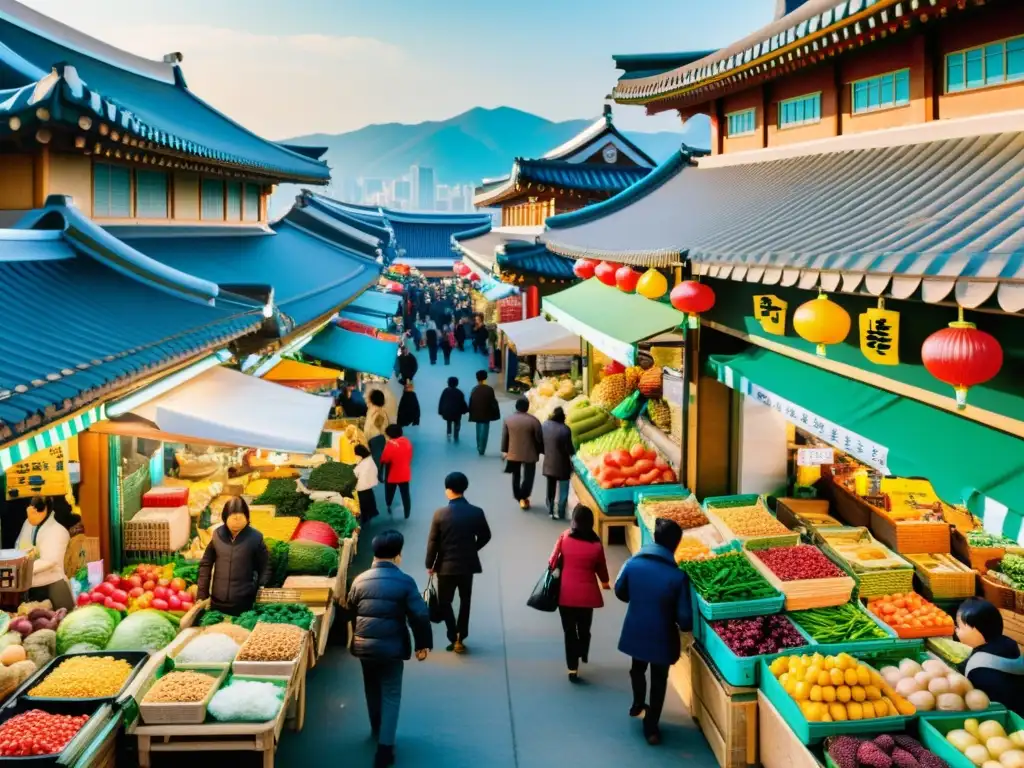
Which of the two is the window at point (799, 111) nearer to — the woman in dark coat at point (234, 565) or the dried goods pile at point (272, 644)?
the woman in dark coat at point (234, 565)

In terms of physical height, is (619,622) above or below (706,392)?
below

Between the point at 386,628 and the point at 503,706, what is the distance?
1.60 m

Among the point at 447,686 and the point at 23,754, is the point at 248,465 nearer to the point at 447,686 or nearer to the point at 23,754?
the point at 447,686

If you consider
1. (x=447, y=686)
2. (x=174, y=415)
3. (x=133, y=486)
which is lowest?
(x=447, y=686)

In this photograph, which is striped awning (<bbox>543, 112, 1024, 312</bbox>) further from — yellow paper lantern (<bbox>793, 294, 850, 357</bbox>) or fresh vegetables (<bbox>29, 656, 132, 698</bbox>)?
fresh vegetables (<bbox>29, 656, 132, 698</bbox>)

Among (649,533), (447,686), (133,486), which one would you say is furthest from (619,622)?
(133,486)

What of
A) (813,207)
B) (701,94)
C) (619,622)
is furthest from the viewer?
(701,94)

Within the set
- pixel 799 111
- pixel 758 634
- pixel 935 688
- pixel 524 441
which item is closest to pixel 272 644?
pixel 758 634

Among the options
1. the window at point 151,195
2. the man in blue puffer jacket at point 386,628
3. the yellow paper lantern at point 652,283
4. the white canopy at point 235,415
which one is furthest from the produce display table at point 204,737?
the window at point 151,195

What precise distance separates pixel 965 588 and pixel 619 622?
10.8ft

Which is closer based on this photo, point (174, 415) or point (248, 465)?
point (174, 415)

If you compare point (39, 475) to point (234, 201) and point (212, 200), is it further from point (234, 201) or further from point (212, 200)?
point (234, 201)

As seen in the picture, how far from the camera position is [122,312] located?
23.2ft

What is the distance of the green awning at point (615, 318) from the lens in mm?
10789
